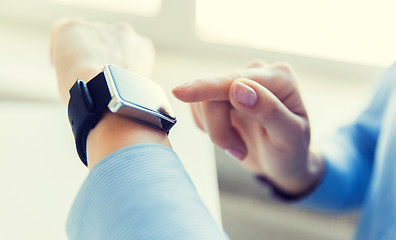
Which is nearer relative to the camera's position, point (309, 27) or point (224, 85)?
point (224, 85)

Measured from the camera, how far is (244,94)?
16.7 inches

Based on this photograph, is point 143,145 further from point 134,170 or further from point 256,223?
point 256,223

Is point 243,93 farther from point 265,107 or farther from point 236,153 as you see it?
point 236,153

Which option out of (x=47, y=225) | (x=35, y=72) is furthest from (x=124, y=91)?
(x=35, y=72)

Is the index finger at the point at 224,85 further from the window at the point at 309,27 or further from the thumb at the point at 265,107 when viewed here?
the window at the point at 309,27

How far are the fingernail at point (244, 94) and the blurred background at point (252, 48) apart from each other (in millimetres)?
492

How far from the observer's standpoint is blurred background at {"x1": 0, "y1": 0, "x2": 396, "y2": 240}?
99cm

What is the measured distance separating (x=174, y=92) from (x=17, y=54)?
65cm

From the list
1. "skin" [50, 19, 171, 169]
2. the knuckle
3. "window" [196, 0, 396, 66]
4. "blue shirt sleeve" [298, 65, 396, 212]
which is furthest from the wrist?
"window" [196, 0, 396, 66]

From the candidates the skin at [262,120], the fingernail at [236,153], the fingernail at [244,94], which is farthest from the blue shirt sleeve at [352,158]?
the fingernail at [244,94]

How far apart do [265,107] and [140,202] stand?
0.18 meters

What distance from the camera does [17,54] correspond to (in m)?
0.92

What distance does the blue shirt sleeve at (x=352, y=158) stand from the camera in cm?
70

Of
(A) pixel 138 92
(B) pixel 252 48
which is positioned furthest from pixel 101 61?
(B) pixel 252 48
